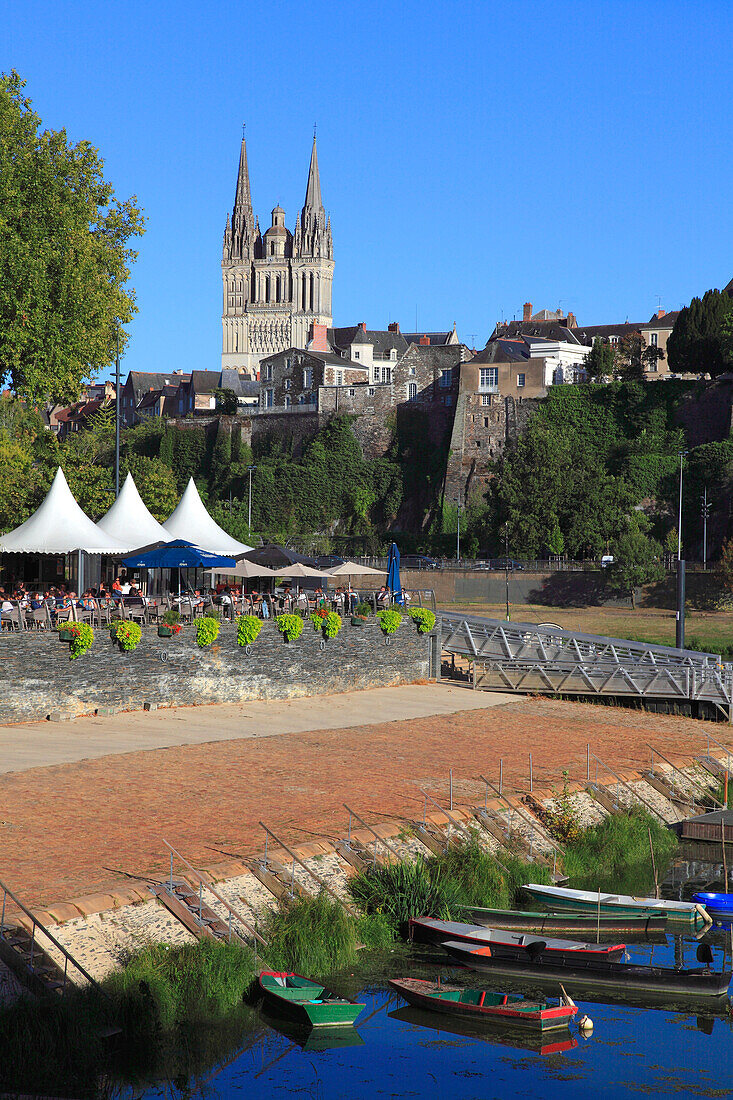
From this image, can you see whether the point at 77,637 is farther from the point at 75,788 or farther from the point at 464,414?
the point at 464,414

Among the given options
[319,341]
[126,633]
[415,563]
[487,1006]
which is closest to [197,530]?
[126,633]

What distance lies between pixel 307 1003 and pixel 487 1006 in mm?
2025

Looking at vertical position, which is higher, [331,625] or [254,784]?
[331,625]

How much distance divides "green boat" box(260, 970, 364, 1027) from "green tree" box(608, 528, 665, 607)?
50.9 metres

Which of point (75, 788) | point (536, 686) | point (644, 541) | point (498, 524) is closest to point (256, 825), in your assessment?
point (75, 788)

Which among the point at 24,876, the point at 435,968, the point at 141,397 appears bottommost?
the point at 435,968

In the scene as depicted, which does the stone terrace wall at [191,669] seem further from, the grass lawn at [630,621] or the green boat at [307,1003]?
the grass lawn at [630,621]

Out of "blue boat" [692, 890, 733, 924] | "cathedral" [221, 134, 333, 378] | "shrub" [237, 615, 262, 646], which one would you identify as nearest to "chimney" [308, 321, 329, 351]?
"cathedral" [221, 134, 333, 378]

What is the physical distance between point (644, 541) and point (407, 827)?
47812 millimetres

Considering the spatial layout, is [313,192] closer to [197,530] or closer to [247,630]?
[197,530]

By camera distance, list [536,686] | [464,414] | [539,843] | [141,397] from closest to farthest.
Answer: [539,843]
[536,686]
[464,414]
[141,397]

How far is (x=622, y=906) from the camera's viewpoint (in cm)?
1548

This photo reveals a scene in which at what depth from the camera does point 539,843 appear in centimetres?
1811

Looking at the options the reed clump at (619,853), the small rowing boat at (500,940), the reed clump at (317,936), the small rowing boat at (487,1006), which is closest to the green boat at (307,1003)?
the reed clump at (317,936)
